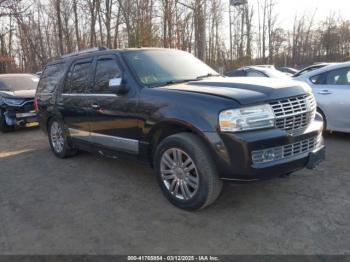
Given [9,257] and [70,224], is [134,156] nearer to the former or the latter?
[70,224]

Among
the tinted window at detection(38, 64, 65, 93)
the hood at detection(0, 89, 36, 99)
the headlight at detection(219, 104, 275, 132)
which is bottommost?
the headlight at detection(219, 104, 275, 132)

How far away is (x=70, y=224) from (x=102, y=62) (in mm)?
2373

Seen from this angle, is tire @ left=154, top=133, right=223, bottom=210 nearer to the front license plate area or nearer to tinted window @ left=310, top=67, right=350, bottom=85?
the front license plate area

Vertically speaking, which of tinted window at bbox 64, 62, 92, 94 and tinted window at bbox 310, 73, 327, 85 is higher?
tinted window at bbox 64, 62, 92, 94

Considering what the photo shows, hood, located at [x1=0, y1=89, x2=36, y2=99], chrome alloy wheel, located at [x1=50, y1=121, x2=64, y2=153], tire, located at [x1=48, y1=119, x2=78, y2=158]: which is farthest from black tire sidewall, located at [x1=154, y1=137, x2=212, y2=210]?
hood, located at [x1=0, y1=89, x2=36, y2=99]

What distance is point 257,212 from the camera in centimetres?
384

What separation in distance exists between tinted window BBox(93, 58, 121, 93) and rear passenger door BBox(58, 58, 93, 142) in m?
0.19

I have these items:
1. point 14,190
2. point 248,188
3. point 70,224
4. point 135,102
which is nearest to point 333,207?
point 248,188

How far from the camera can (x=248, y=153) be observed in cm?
340

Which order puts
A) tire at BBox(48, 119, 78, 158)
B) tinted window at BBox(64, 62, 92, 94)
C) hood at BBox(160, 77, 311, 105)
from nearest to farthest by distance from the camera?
hood at BBox(160, 77, 311, 105) < tinted window at BBox(64, 62, 92, 94) < tire at BBox(48, 119, 78, 158)

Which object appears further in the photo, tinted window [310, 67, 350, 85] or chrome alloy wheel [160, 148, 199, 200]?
tinted window [310, 67, 350, 85]

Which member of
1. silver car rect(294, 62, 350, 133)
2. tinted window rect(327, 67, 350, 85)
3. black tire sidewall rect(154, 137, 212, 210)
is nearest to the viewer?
black tire sidewall rect(154, 137, 212, 210)

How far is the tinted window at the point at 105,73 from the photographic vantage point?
4.80 m

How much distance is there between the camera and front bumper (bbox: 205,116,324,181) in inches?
134
